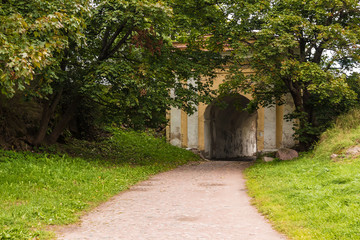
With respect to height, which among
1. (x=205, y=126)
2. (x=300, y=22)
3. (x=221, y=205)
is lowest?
(x=221, y=205)

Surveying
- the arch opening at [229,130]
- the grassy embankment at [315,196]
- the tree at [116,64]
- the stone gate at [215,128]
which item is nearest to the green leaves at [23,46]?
the tree at [116,64]

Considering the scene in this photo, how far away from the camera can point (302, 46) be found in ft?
54.9

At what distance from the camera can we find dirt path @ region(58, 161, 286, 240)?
5.74 m

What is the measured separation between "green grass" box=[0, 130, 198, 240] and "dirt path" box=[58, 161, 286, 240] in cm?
42

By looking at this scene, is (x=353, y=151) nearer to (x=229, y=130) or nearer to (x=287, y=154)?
(x=287, y=154)

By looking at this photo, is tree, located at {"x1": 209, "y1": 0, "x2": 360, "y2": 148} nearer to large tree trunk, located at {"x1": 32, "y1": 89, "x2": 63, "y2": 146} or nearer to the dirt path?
the dirt path

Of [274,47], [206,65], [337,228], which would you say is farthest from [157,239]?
[206,65]

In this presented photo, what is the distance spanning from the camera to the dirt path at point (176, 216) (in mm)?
5738

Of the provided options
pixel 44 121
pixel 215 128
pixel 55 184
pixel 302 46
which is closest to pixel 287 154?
pixel 302 46

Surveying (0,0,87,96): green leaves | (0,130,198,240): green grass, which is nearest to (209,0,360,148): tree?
(0,130,198,240): green grass

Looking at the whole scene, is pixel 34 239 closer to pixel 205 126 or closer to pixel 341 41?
pixel 341 41

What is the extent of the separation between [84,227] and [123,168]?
6739mm

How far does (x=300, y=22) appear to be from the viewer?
14.8m

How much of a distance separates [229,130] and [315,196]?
71.6ft
